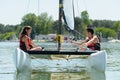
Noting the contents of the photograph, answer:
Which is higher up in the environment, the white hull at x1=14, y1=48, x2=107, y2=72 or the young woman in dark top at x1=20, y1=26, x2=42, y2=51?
the young woman in dark top at x1=20, y1=26, x2=42, y2=51

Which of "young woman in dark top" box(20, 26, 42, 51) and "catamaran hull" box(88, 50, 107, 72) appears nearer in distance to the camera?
"catamaran hull" box(88, 50, 107, 72)

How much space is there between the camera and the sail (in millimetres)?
17094

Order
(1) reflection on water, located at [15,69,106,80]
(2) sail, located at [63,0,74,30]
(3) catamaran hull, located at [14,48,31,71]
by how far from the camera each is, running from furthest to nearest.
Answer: (2) sail, located at [63,0,74,30]
(3) catamaran hull, located at [14,48,31,71]
(1) reflection on water, located at [15,69,106,80]

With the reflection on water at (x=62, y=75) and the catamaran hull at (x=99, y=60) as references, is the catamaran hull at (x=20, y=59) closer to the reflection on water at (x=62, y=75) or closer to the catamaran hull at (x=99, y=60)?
the reflection on water at (x=62, y=75)

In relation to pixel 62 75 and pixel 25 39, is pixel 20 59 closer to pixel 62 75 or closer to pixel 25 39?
pixel 25 39

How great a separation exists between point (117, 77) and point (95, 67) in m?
1.39

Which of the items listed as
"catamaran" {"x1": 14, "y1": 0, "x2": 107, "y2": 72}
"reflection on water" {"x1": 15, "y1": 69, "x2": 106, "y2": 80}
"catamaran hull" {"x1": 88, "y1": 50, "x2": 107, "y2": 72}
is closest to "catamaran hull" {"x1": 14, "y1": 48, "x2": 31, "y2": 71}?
"catamaran" {"x1": 14, "y1": 0, "x2": 107, "y2": 72}

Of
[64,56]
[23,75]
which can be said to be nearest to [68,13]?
[64,56]

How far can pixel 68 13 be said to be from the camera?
17.4 m

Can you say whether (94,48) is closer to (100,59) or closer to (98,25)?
(100,59)

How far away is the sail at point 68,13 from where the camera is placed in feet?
56.1

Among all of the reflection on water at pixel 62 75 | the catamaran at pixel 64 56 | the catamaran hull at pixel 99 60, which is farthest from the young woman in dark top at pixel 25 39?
the catamaran hull at pixel 99 60

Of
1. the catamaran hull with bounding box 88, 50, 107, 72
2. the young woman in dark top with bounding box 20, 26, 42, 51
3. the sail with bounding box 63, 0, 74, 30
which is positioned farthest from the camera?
the sail with bounding box 63, 0, 74, 30

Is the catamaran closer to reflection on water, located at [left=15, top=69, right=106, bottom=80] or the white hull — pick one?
the white hull
